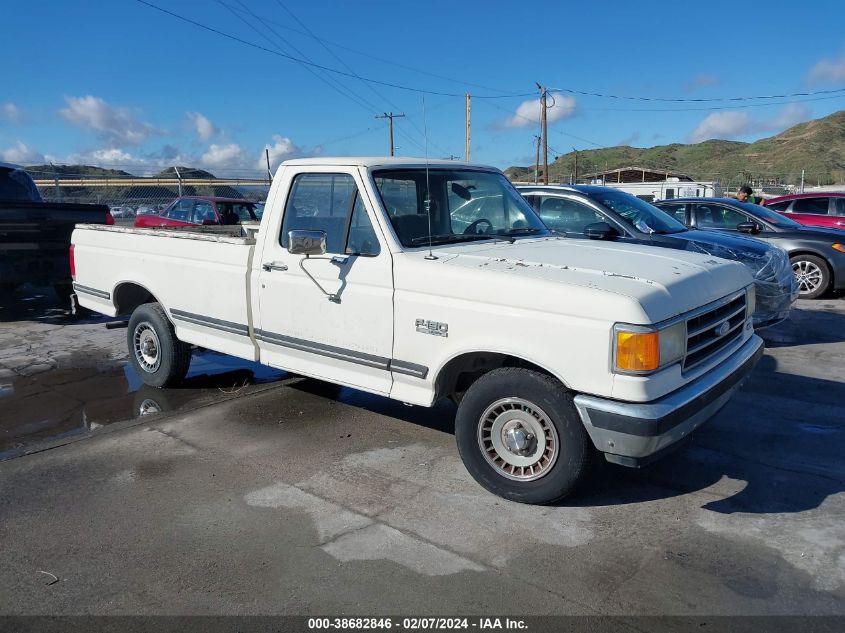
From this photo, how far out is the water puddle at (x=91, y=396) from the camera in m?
5.36

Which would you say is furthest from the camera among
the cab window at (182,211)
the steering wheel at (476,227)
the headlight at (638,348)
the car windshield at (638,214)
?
the cab window at (182,211)

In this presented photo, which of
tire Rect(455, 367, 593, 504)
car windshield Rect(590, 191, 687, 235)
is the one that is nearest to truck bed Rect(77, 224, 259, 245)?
tire Rect(455, 367, 593, 504)

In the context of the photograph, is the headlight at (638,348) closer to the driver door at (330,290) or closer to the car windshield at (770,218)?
the driver door at (330,290)

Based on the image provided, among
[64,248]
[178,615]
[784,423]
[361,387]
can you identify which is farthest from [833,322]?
[64,248]

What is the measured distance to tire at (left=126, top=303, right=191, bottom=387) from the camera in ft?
19.6

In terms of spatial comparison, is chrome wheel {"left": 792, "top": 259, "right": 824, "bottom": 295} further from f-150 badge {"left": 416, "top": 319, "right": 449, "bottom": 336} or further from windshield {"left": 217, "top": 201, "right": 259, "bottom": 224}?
windshield {"left": 217, "top": 201, "right": 259, "bottom": 224}

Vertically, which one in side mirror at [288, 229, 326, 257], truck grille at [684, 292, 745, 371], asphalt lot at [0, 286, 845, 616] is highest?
side mirror at [288, 229, 326, 257]

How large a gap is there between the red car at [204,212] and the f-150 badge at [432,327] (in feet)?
38.6

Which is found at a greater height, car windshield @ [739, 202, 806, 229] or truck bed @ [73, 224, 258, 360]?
car windshield @ [739, 202, 806, 229]

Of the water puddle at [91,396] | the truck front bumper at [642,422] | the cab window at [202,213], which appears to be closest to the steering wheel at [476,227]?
the truck front bumper at [642,422]

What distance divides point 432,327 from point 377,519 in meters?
1.14

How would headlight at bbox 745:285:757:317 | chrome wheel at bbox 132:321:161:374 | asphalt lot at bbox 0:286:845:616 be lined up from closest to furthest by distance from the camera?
asphalt lot at bbox 0:286:845:616 < headlight at bbox 745:285:757:317 < chrome wheel at bbox 132:321:161:374

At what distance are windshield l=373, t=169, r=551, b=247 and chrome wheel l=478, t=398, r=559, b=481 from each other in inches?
49.6

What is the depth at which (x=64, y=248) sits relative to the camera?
30.6ft
